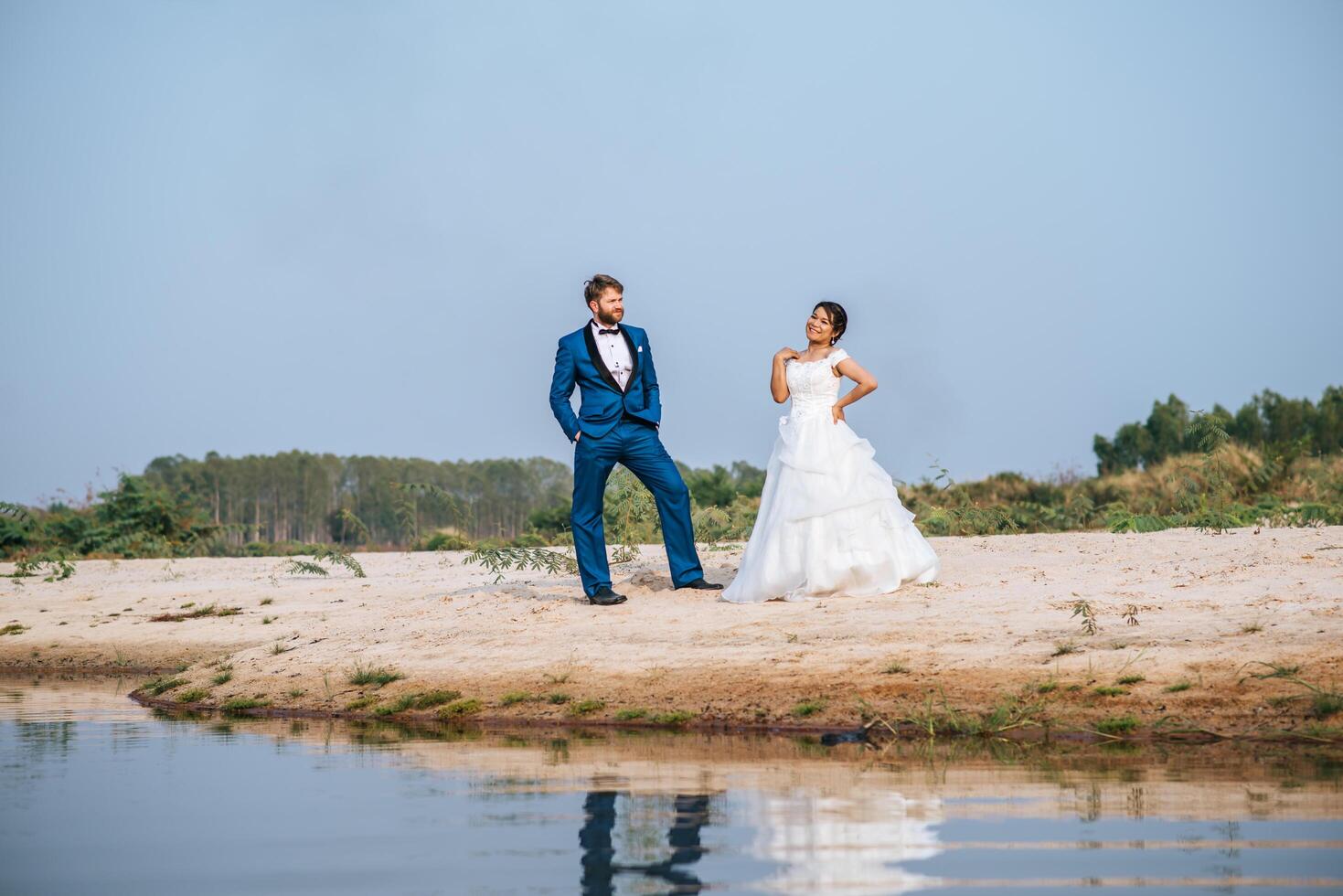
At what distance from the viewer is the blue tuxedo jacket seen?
35.2 ft

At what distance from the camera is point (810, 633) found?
962 centimetres

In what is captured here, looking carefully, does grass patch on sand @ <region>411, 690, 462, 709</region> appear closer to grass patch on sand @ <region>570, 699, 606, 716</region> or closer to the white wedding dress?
grass patch on sand @ <region>570, 699, 606, 716</region>

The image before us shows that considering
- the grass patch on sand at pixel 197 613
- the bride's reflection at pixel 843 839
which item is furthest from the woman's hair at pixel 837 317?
the grass patch on sand at pixel 197 613

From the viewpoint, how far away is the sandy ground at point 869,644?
8.11 m

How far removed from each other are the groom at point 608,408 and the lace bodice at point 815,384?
3.33ft

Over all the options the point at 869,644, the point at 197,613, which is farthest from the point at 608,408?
the point at 197,613

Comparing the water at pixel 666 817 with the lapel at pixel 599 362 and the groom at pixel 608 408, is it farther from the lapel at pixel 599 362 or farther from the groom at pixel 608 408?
the lapel at pixel 599 362

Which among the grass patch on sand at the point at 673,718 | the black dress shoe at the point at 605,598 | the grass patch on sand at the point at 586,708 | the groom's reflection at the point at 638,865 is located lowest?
the groom's reflection at the point at 638,865

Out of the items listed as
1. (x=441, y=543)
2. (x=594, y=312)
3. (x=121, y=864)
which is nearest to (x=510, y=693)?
(x=594, y=312)

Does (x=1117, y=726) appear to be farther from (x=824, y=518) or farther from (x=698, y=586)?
(x=698, y=586)

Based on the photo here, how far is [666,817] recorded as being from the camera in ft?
18.7

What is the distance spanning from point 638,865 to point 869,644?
15.0 ft

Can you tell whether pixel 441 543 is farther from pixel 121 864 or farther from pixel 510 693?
pixel 121 864

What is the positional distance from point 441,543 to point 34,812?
16.1m
